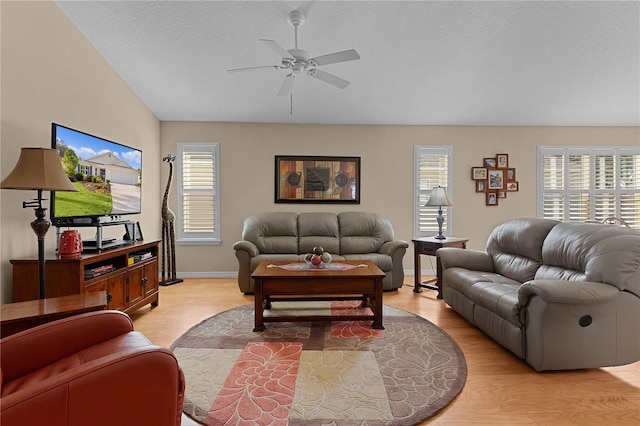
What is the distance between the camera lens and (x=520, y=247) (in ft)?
11.1

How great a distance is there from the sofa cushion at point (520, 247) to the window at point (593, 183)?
2765 mm

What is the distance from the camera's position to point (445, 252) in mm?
3838

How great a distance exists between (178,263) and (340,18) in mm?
4386

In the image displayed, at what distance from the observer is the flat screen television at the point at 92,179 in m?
2.85

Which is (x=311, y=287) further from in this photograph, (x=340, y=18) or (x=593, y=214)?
(x=593, y=214)

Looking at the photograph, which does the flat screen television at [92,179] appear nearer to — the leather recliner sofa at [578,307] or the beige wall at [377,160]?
the beige wall at [377,160]

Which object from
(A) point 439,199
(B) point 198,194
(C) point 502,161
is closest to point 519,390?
(A) point 439,199

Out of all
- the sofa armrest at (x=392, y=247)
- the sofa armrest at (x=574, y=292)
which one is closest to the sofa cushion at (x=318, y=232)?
the sofa armrest at (x=392, y=247)

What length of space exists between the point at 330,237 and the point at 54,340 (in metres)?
3.85

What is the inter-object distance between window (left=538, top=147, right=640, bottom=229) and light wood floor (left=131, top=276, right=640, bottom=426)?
386 cm

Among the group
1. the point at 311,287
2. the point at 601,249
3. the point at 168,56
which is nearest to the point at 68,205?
the point at 168,56

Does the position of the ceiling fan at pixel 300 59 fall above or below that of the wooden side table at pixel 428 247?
above

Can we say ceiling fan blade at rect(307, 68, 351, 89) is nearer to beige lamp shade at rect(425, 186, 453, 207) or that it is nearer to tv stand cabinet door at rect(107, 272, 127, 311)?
beige lamp shade at rect(425, 186, 453, 207)

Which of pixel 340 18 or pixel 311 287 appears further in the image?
pixel 340 18
